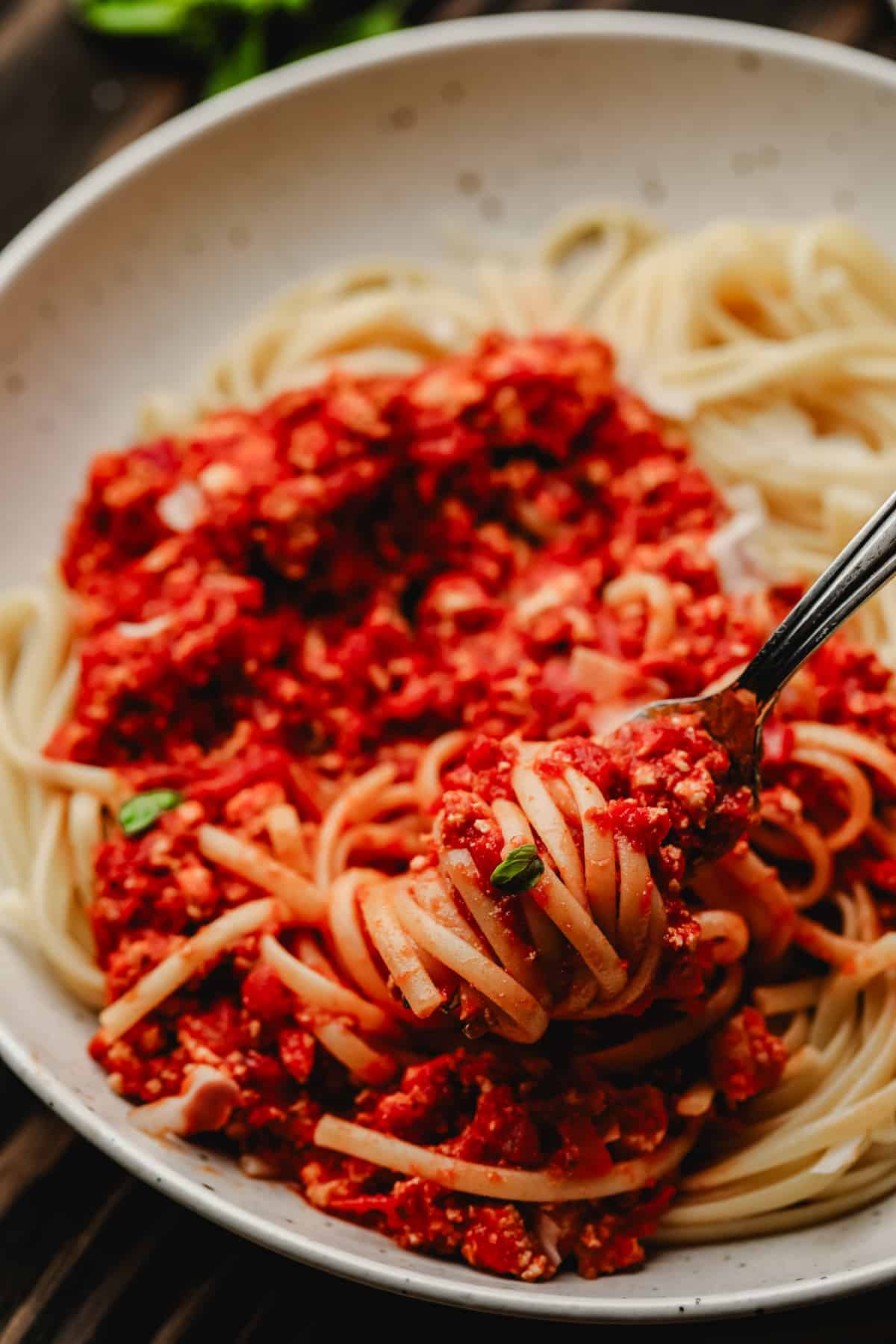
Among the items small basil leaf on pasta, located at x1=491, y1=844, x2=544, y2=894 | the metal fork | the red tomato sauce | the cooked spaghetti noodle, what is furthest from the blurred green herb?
small basil leaf on pasta, located at x1=491, y1=844, x2=544, y2=894

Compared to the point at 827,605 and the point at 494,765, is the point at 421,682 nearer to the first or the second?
the point at 494,765

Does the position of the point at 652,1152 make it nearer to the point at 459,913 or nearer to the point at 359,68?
the point at 459,913

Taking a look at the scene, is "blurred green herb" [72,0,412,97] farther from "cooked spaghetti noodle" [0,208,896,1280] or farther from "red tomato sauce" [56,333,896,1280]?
"red tomato sauce" [56,333,896,1280]

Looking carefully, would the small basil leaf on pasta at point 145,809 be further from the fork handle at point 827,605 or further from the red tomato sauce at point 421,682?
the fork handle at point 827,605

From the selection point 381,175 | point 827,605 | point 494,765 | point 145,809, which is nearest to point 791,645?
point 827,605

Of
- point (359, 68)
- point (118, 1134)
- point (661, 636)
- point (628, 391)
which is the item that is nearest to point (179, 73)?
point (359, 68)

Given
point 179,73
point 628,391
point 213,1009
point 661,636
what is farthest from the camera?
point 179,73

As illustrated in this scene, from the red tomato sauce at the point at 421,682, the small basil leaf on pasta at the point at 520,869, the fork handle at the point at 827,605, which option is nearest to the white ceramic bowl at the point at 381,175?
the red tomato sauce at the point at 421,682
